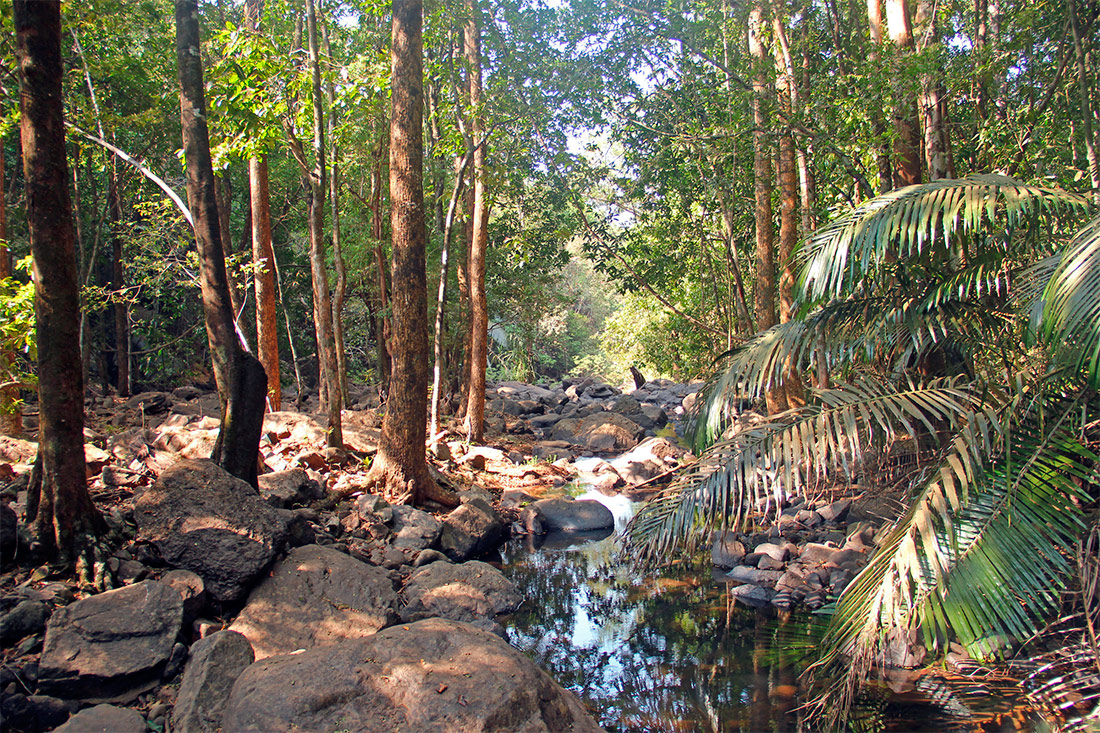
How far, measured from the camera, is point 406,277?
8.16m

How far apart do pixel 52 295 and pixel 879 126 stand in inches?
311

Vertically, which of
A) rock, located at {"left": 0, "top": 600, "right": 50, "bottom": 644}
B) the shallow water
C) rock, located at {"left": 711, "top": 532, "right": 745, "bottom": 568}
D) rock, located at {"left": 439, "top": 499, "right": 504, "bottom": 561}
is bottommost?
the shallow water

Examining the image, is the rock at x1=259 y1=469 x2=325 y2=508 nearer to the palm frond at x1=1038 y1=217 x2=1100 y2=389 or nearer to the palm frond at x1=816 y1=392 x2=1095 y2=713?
the palm frond at x1=816 y1=392 x2=1095 y2=713

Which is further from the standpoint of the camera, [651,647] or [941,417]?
[651,647]

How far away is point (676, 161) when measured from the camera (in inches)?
558

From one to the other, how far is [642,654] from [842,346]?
2792mm

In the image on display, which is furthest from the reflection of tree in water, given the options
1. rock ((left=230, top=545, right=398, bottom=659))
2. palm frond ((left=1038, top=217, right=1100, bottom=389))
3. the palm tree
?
palm frond ((left=1038, top=217, right=1100, bottom=389))

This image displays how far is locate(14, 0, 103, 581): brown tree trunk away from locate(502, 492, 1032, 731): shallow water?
336 cm

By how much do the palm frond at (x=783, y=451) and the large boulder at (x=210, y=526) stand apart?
269 centimetres

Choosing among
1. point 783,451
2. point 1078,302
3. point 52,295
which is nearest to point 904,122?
point 1078,302

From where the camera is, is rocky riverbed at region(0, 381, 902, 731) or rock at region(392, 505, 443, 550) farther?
rock at region(392, 505, 443, 550)

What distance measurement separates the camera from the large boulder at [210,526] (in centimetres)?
491

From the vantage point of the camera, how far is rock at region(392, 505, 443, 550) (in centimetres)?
729

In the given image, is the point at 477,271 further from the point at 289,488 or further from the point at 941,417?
the point at 941,417
